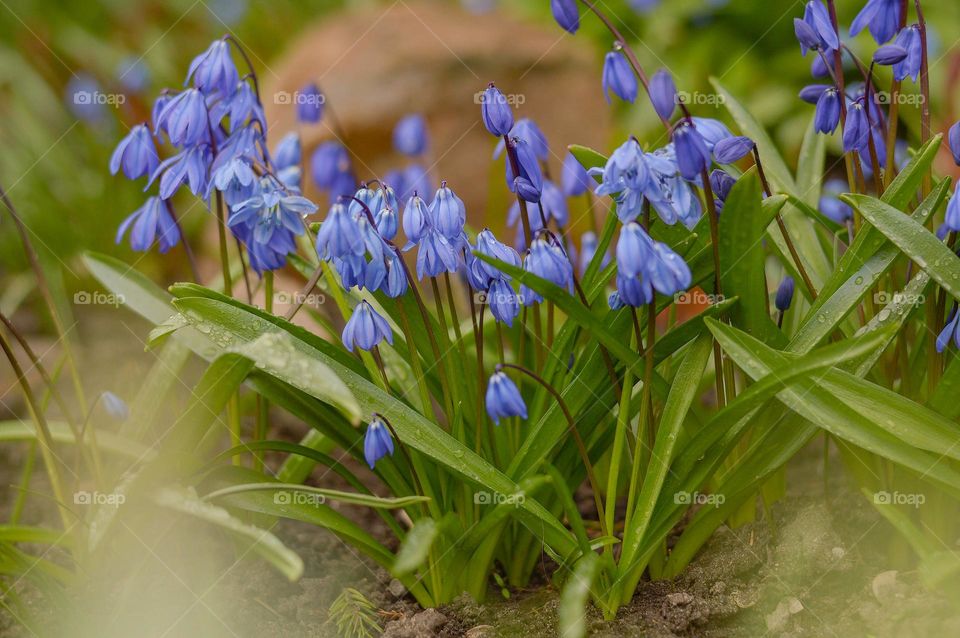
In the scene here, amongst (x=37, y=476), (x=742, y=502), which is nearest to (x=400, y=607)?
(x=742, y=502)

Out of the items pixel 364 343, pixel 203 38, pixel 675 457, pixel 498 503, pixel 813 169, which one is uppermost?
pixel 203 38

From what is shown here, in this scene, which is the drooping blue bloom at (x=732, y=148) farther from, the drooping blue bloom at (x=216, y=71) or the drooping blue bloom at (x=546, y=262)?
the drooping blue bloom at (x=216, y=71)

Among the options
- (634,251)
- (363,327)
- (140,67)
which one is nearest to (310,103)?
(363,327)

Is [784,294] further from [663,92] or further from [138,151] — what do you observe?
[138,151]

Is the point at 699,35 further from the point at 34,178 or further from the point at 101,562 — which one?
the point at 101,562

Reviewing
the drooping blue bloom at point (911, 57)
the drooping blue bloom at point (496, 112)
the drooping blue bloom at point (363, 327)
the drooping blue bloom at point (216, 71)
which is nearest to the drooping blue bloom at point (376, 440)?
the drooping blue bloom at point (363, 327)

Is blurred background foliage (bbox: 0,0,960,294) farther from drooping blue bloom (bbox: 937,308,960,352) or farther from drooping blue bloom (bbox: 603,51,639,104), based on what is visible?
drooping blue bloom (bbox: 603,51,639,104)
